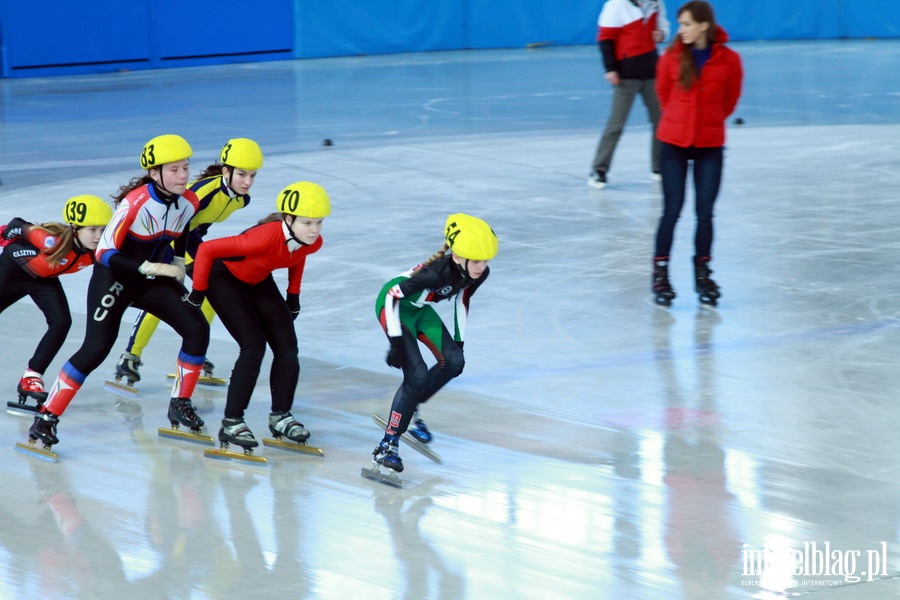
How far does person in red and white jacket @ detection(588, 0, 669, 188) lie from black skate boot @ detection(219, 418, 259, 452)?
6119mm

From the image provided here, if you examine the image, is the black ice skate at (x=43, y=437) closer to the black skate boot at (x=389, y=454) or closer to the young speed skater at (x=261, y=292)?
the young speed skater at (x=261, y=292)

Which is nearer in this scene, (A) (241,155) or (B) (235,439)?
(B) (235,439)

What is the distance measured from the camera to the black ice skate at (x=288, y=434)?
199 inches

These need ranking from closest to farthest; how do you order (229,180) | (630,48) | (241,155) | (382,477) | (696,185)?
(382,477), (241,155), (229,180), (696,185), (630,48)

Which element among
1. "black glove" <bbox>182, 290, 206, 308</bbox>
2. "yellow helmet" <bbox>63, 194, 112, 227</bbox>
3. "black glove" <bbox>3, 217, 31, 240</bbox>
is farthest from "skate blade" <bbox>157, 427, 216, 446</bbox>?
"black glove" <bbox>3, 217, 31, 240</bbox>

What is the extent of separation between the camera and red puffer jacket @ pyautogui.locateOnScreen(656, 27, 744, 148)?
6.90m

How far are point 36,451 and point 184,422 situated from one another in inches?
24.1

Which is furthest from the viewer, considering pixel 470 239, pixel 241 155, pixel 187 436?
pixel 241 155

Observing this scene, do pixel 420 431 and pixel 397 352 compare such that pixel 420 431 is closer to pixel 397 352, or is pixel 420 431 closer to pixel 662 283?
pixel 397 352

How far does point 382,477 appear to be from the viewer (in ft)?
15.4

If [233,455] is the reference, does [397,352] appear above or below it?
above

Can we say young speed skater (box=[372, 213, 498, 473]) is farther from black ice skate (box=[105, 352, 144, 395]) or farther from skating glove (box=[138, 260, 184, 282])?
black ice skate (box=[105, 352, 144, 395])

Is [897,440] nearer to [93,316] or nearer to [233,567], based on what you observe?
[233,567]

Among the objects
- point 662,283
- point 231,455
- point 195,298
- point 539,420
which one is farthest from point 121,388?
point 662,283
